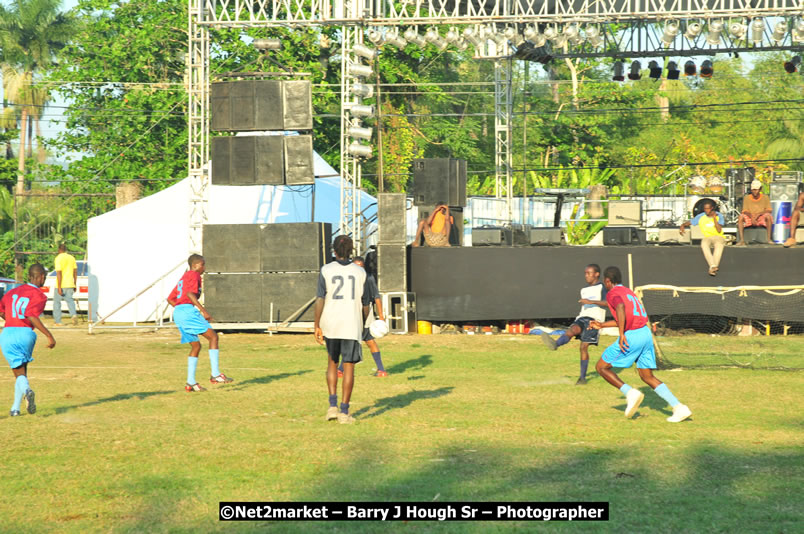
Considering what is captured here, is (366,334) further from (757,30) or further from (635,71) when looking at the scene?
(635,71)

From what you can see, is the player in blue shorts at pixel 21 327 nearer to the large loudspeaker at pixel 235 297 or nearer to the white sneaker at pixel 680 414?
the white sneaker at pixel 680 414

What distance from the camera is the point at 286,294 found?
79.9 feet

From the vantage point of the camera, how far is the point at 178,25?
46594 mm

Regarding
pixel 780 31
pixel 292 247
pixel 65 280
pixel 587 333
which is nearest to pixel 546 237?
pixel 292 247

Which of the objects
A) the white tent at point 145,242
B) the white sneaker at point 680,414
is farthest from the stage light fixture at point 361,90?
the white sneaker at point 680,414

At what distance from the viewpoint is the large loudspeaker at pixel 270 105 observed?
24234 mm

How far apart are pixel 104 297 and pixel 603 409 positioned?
67.0 feet

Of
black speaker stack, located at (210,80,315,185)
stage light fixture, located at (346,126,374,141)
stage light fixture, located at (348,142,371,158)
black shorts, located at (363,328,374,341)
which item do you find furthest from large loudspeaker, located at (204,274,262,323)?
black shorts, located at (363,328,374,341)

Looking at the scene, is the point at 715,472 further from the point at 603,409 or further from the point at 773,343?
the point at 773,343

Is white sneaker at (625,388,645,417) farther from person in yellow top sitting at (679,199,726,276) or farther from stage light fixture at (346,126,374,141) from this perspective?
stage light fixture at (346,126,374,141)

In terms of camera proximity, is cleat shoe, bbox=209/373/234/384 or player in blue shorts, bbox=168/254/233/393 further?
cleat shoe, bbox=209/373/234/384

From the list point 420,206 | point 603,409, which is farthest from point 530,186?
point 603,409

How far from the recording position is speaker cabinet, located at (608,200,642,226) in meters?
24.8

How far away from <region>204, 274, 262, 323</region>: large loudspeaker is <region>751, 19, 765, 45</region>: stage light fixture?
13138 millimetres
